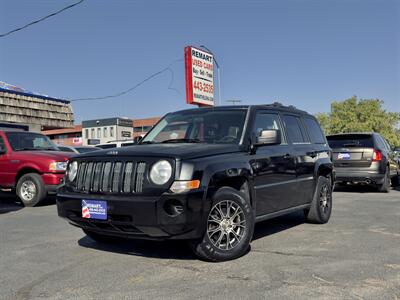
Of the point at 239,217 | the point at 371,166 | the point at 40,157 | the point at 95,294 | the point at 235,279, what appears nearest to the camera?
the point at 95,294

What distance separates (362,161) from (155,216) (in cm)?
865

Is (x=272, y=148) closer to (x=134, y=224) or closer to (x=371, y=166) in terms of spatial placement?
(x=134, y=224)

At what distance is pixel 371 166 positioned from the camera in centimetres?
1162

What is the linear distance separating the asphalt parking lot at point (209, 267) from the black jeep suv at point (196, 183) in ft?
1.13

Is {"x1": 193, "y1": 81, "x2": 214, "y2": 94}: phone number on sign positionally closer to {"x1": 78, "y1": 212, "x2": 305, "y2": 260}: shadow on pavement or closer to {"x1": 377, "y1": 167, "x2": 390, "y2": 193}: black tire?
{"x1": 377, "y1": 167, "x2": 390, "y2": 193}: black tire

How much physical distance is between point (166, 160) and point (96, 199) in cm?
87

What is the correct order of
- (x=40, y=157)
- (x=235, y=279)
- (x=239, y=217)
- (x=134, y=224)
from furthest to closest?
(x=40, y=157) < (x=239, y=217) < (x=134, y=224) < (x=235, y=279)

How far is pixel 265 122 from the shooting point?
6.05m

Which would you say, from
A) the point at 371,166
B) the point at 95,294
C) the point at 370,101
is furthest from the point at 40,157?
the point at 370,101

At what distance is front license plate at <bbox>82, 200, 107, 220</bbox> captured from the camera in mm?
4621

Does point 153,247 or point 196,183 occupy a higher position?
point 196,183

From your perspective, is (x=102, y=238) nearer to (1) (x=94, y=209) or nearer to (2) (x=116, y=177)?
(1) (x=94, y=209)

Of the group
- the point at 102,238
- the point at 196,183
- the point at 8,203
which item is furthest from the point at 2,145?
the point at 196,183

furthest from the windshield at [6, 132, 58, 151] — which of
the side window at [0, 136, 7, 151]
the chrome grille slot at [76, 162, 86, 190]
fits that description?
the chrome grille slot at [76, 162, 86, 190]
